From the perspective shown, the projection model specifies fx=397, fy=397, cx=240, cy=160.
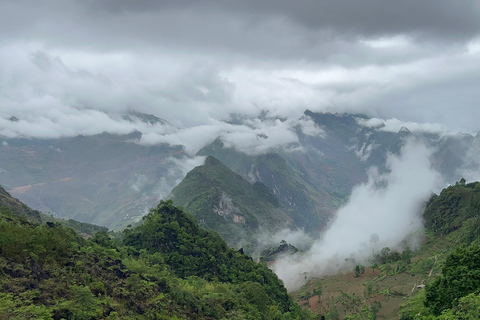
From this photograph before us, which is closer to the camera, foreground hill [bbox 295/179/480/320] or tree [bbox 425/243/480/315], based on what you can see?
tree [bbox 425/243/480/315]

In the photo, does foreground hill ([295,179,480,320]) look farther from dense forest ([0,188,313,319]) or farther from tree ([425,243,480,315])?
dense forest ([0,188,313,319])

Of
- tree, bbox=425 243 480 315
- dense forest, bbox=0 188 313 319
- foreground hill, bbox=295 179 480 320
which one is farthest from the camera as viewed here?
foreground hill, bbox=295 179 480 320

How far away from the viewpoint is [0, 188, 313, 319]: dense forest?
35375mm

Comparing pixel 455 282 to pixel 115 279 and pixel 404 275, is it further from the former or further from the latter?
pixel 404 275

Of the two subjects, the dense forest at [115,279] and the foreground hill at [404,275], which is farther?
the foreground hill at [404,275]

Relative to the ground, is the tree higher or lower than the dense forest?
higher

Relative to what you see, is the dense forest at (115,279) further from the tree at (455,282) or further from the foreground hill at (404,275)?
the tree at (455,282)

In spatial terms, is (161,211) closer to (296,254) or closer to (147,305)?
(147,305)

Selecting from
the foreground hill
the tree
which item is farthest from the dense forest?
the tree

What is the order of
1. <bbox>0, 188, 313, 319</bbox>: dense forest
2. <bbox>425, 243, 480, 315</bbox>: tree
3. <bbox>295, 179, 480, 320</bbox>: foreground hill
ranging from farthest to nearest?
<bbox>295, 179, 480, 320</bbox>: foreground hill, <bbox>425, 243, 480, 315</bbox>: tree, <bbox>0, 188, 313, 319</bbox>: dense forest

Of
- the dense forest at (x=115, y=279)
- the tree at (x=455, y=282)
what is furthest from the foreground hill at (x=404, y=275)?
the dense forest at (x=115, y=279)

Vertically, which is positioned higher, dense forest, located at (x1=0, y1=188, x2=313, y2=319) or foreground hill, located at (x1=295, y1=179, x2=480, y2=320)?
foreground hill, located at (x1=295, y1=179, x2=480, y2=320)

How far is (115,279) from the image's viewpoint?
155 feet

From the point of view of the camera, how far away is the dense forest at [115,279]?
35.4 meters
